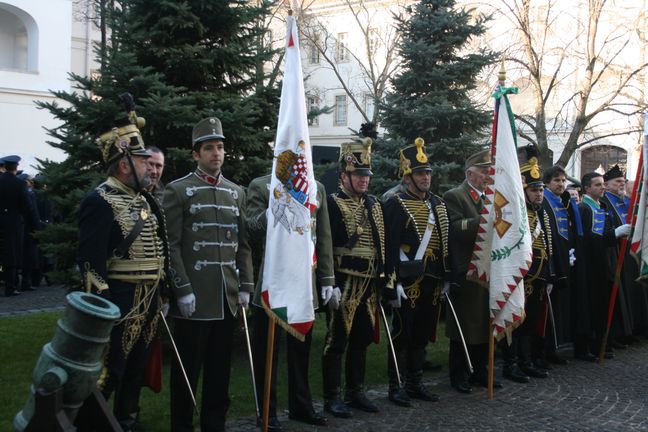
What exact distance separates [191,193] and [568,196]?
543 cm

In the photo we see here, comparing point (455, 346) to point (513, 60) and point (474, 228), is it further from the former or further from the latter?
point (513, 60)

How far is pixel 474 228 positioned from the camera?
7.59 metres

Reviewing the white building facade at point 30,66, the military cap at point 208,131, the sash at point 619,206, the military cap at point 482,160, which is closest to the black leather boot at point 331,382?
the military cap at point 208,131

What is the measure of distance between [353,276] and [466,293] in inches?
65.2

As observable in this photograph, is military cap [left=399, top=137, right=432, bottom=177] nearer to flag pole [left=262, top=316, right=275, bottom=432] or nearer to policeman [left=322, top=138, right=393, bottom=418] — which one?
policeman [left=322, top=138, right=393, bottom=418]

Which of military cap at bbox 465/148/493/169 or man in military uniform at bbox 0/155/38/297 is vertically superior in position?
military cap at bbox 465/148/493/169

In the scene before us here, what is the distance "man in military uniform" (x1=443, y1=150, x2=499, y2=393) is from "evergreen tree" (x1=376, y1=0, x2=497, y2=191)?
3673mm

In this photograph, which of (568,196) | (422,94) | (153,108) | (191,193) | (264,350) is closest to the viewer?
(191,193)

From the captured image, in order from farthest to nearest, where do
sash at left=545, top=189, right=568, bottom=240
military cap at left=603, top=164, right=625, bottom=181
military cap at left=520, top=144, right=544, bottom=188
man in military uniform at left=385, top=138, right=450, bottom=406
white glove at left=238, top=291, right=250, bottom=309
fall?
military cap at left=603, top=164, right=625, bottom=181
sash at left=545, top=189, right=568, bottom=240
military cap at left=520, top=144, right=544, bottom=188
man in military uniform at left=385, top=138, right=450, bottom=406
white glove at left=238, top=291, right=250, bottom=309

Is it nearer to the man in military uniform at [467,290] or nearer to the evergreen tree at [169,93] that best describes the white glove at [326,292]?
the man in military uniform at [467,290]

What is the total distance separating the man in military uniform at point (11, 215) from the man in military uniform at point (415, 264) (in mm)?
8119

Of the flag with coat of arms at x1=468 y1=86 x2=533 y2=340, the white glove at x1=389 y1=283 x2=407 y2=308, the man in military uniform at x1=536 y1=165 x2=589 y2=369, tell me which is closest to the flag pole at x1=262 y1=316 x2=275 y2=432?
the white glove at x1=389 y1=283 x2=407 y2=308

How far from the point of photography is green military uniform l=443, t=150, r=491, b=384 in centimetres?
754

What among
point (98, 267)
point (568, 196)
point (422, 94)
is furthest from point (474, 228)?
point (422, 94)
